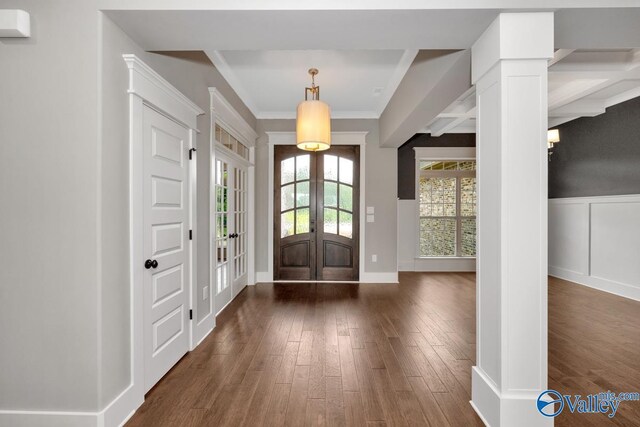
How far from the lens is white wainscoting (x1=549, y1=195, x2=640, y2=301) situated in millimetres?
4559

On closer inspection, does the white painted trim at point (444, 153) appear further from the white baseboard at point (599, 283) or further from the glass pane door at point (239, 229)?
the glass pane door at point (239, 229)

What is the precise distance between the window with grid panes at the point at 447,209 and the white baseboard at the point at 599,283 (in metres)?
1.49

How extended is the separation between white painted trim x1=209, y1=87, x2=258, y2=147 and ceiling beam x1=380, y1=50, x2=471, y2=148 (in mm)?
2081

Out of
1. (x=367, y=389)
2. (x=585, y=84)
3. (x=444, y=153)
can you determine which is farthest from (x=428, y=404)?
(x=444, y=153)

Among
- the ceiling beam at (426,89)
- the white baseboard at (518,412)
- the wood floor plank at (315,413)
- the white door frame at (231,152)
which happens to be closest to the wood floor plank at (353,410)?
the wood floor plank at (315,413)

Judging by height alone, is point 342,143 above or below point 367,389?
above

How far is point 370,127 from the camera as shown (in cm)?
560

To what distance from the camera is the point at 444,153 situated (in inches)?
269

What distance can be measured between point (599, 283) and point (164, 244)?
6.09 metres

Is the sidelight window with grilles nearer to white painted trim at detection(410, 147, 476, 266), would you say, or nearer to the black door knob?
white painted trim at detection(410, 147, 476, 266)

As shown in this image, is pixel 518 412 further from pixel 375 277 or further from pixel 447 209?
pixel 447 209

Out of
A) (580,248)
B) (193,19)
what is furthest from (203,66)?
(580,248)

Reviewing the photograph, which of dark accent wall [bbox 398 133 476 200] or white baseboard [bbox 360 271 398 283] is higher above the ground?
dark accent wall [bbox 398 133 476 200]

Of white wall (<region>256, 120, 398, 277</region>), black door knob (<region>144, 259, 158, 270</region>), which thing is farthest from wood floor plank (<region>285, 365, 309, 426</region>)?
white wall (<region>256, 120, 398, 277</region>)
